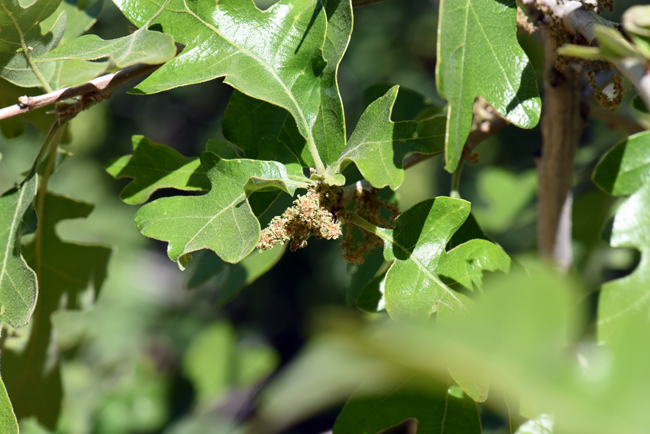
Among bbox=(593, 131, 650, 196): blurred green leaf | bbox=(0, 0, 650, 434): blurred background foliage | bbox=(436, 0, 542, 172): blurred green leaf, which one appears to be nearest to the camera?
bbox=(436, 0, 542, 172): blurred green leaf

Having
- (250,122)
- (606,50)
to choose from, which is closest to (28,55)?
(250,122)

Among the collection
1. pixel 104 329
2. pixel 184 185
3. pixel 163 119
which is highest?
pixel 184 185

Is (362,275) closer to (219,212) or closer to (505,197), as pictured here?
(219,212)

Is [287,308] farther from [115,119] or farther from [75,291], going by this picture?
[75,291]

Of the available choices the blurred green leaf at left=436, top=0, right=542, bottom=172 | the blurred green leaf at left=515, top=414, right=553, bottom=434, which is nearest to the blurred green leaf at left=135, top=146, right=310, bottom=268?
the blurred green leaf at left=436, top=0, right=542, bottom=172

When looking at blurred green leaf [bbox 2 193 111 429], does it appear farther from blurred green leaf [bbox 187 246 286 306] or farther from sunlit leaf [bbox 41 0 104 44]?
sunlit leaf [bbox 41 0 104 44]

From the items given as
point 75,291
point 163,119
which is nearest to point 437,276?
point 75,291
